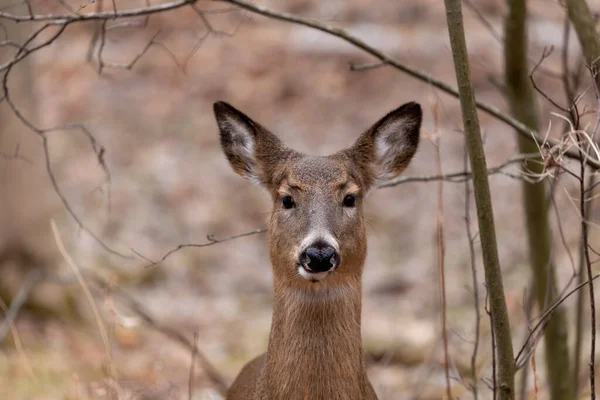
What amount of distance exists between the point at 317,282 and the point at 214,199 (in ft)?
25.2

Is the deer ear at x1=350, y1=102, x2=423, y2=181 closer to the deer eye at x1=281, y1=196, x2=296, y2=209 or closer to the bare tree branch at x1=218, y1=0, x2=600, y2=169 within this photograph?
the bare tree branch at x1=218, y1=0, x2=600, y2=169

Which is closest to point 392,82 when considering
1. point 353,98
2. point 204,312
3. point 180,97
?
point 353,98

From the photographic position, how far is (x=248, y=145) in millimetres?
4988

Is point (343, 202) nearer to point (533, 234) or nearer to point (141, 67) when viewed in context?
point (533, 234)

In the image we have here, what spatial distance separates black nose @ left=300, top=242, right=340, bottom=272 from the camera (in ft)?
12.9

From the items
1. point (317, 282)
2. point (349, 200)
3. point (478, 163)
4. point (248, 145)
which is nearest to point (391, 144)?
point (349, 200)

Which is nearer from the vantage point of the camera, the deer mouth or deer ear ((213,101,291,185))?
the deer mouth

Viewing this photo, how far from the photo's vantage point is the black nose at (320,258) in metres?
3.94

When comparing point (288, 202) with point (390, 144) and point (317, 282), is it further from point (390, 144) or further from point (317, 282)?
point (390, 144)

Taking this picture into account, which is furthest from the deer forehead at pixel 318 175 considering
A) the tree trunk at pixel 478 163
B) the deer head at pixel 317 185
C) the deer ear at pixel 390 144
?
the tree trunk at pixel 478 163

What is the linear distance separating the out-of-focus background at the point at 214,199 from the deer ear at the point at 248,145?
6.56 feet

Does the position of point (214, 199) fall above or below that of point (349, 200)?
above

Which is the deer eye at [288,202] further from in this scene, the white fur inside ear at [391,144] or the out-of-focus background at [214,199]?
the out-of-focus background at [214,199]

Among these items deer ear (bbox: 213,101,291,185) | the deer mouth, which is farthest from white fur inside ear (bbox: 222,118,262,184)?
the deer mouth
